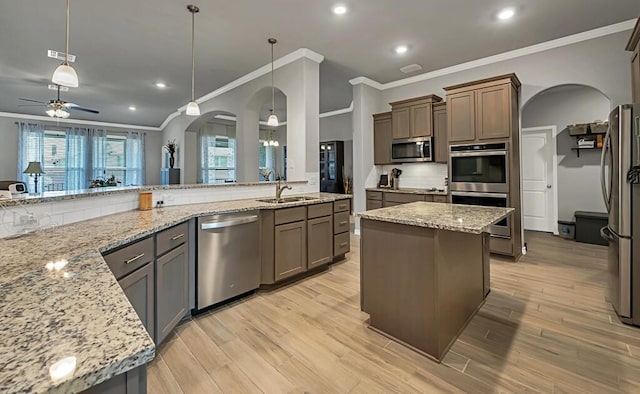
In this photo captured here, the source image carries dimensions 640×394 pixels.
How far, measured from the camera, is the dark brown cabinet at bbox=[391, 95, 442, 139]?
4.81 metres

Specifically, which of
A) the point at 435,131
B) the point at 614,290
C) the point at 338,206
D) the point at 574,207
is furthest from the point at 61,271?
the point at 574,207

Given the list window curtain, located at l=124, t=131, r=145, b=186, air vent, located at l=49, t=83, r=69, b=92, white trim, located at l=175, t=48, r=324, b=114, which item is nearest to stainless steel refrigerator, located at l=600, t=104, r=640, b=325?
white trim, located at l=175, t=48, r=324, b=114

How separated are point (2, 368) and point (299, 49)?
4.35m

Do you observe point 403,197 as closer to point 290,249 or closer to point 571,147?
point 290,249

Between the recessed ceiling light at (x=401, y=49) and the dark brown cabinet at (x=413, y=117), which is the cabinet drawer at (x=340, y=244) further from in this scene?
the recessed ceiling light at (x=401, y=49)

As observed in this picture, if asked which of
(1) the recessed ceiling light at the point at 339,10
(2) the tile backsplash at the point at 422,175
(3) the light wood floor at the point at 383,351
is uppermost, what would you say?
(1) the recessed ceiling light at the point at 339,10

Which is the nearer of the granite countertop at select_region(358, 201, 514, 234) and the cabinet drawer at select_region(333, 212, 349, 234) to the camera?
the granite countertop at select_region(358, 201, 514, 234)

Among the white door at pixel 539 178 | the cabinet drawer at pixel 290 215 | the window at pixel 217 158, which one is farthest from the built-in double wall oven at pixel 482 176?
the window at pixel 217 158

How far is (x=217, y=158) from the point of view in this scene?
9.14 metres

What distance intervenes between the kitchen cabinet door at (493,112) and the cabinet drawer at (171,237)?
394cm

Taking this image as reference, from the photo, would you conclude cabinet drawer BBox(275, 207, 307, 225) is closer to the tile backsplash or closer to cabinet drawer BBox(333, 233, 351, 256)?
cabinet drawer BBox(333, 233, 351, 256)

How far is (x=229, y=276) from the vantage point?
2621 millimetres

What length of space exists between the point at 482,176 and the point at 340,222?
214 cm

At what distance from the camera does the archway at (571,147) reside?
5.06 m
